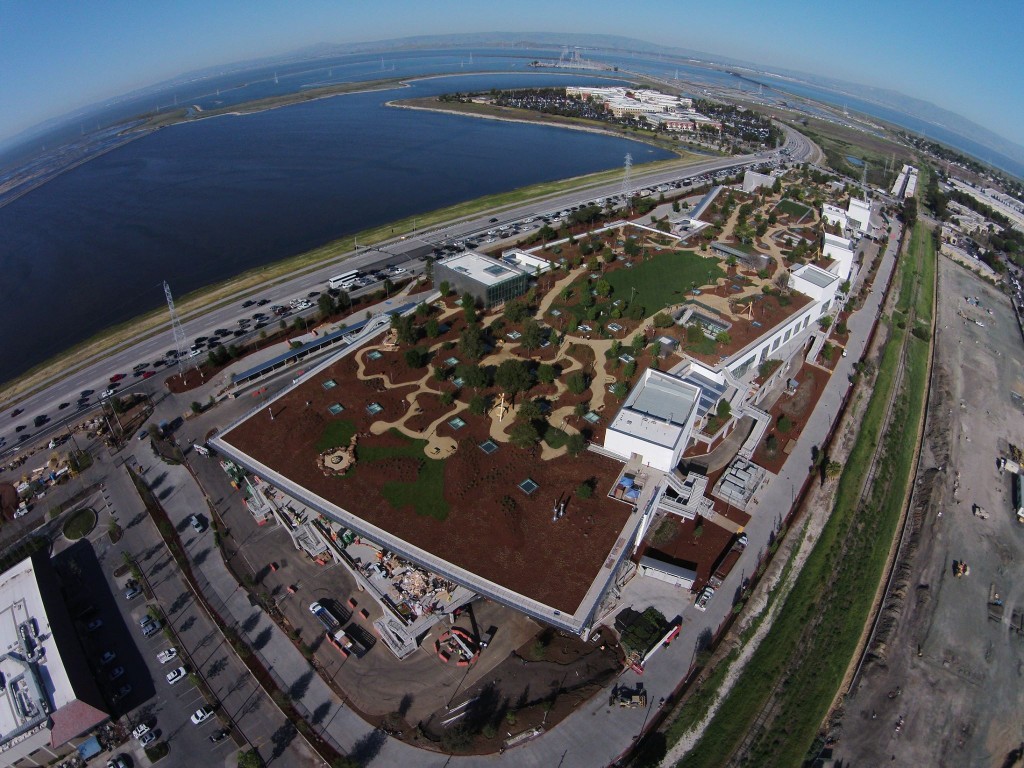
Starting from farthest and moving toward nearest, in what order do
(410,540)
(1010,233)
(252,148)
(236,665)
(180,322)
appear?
(252,148) < (1010,233) < (180,322) < (410,540) < (236,665)

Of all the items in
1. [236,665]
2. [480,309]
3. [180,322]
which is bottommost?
[236,665]

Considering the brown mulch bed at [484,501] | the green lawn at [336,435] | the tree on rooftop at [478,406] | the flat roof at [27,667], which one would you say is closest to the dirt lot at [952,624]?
the brown mulch bed at [484,501]

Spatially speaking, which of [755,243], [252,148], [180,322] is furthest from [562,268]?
[252,148]

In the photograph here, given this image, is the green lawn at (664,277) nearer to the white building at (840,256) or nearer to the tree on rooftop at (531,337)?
the tree on rooftop at (531,337)

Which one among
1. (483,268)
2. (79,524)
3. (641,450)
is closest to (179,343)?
(79,524)

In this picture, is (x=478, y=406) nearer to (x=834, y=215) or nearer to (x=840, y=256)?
(x=840, y=256)

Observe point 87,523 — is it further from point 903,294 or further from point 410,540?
point 903,294
